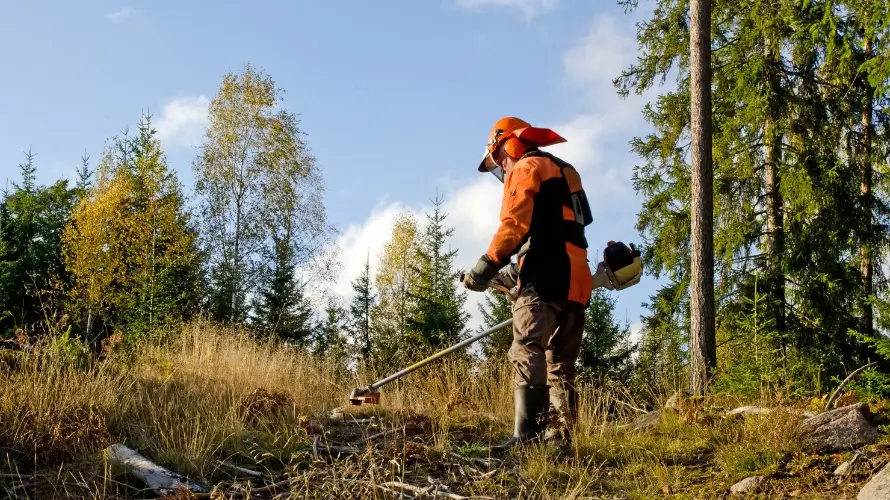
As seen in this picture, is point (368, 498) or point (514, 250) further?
point (514, 250)

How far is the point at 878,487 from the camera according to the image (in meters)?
4.20

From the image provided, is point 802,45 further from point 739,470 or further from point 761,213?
point 739,470

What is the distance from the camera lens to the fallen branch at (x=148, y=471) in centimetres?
493

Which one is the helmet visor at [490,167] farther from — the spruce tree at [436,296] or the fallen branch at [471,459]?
the spruce tree at [436,296]

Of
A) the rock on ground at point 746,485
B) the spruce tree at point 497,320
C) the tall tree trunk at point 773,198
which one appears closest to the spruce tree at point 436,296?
the spruce tree at point 497,320

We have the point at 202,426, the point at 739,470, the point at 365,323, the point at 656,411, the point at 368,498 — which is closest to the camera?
the point at 368,498

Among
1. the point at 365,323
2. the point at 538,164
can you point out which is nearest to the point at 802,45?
the point at 538,164

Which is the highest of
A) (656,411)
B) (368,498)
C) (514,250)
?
(514,250)

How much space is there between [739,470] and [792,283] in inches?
393

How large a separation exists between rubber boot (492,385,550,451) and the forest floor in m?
0.12

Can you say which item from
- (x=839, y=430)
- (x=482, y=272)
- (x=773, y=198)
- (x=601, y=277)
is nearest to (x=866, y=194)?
(x=773, y=198)

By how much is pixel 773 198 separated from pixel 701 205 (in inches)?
178

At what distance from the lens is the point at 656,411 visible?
727cm

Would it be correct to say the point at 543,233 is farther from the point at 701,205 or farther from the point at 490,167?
the point at 701,205
